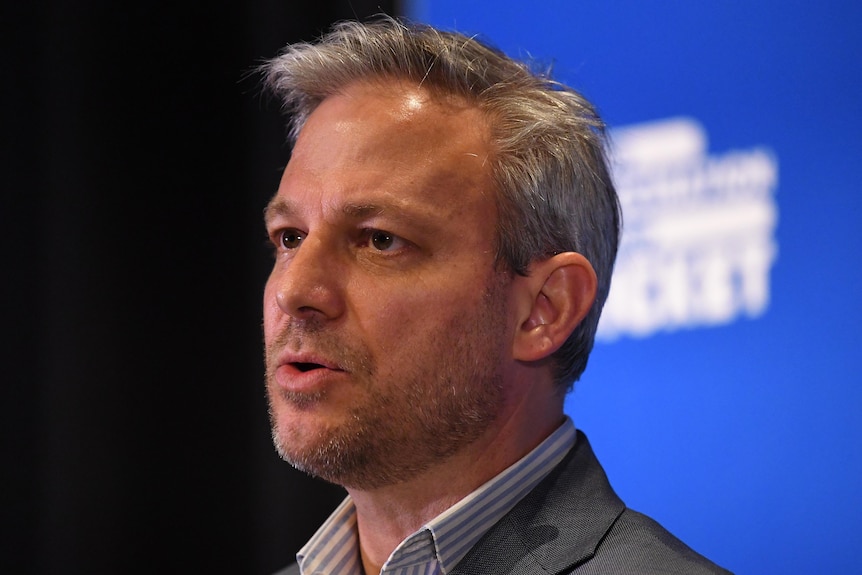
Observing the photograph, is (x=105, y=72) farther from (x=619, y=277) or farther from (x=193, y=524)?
(x=619, y=277)

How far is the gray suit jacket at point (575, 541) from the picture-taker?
172 cm

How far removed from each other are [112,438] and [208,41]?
145 centimetres

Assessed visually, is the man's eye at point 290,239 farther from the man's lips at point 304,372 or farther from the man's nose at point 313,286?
the man's lips at point 304,372

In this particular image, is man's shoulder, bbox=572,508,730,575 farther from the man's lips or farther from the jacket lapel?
the man's lips

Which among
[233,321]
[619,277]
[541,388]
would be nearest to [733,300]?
[619,277]

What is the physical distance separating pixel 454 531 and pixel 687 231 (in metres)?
1.25

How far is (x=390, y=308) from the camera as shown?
6.02 feet

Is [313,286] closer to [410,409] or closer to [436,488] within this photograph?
[410,409]

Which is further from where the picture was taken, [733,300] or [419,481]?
[733,300]

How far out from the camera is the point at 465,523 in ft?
5.93

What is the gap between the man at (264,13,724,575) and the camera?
1.81m

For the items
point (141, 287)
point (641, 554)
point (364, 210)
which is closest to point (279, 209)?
point (364, 210)

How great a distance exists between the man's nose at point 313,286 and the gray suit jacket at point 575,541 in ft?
1.69

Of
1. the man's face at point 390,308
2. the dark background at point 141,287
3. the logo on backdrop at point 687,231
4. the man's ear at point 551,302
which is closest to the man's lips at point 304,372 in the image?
the man's face at point 390,308
